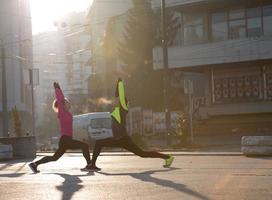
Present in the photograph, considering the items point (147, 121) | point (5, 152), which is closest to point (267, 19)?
point (147, 121)

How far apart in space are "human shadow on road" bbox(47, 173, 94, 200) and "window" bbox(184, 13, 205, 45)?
28.1 meters

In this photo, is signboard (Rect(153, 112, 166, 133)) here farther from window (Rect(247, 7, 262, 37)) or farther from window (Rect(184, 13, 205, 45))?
window (Rect(247, 7, 262, 37))

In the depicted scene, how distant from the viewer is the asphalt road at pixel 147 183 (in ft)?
30.6

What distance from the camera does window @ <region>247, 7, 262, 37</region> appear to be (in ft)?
125

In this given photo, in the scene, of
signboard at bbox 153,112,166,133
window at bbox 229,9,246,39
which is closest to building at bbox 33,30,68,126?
signboard at bbox 153,112,166,133

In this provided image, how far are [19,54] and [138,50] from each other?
72.3 ft

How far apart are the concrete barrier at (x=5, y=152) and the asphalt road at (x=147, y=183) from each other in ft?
23.9

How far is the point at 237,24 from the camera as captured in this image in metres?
39.0

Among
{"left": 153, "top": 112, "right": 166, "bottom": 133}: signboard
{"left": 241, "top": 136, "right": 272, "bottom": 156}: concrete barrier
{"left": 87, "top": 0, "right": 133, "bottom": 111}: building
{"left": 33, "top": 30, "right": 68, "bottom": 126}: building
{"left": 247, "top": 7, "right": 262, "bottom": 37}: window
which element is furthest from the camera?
{"left": 33, "top": 30, "right": 68, "bottom": 126}: building

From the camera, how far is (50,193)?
32.9 feet

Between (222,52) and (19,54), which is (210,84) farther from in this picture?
(19,54)

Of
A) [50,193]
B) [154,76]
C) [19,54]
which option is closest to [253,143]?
[50,193]

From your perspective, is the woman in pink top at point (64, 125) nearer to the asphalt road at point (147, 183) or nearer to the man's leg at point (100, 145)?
the man's leg at point (100, 145)

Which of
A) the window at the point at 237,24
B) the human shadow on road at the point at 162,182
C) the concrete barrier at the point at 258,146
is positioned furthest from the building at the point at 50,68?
the human shadow on road at the point at 162,182
